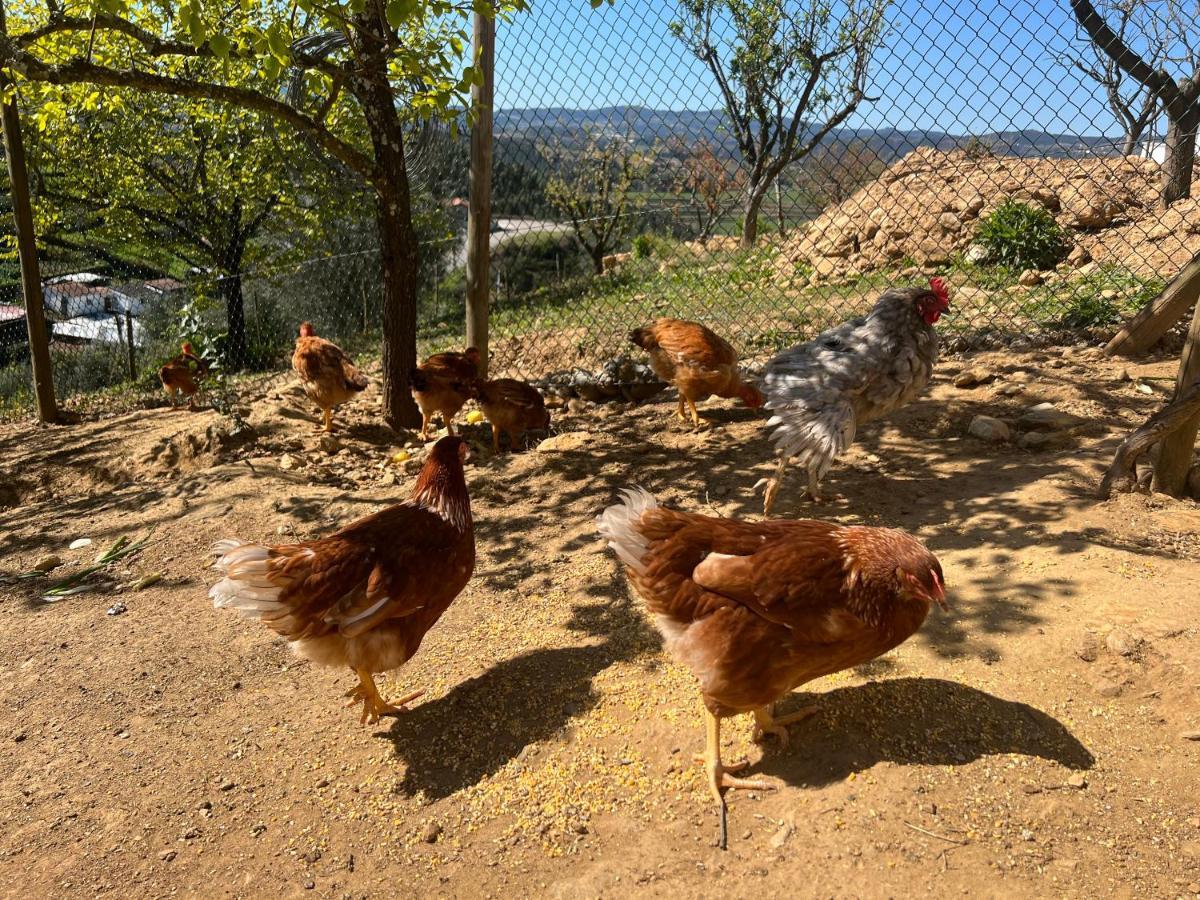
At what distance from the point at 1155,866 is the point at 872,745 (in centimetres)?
77

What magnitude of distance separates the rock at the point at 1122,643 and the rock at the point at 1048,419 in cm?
210

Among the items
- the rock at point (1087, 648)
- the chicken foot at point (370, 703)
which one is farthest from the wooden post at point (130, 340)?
the rock at point (1087, 648)

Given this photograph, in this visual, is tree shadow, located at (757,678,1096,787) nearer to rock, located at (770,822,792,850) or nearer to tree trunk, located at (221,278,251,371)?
rock, located at (770,822,792,850)

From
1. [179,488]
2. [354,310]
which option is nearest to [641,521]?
[179,488]

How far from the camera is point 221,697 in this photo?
10.2 ft

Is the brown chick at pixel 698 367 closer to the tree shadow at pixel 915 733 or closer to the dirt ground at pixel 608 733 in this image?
the dirt ground at pixel 608 733

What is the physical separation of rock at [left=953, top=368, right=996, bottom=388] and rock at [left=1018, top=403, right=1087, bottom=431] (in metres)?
0.64

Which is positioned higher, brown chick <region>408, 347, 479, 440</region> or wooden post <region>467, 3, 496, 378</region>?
wooden post <region>467, 3, 496, 378</region>

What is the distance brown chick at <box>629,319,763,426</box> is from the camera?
5656 millimetres

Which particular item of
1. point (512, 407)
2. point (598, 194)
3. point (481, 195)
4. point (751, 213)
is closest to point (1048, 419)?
point (512, 407)

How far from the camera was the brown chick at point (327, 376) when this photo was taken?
614cm

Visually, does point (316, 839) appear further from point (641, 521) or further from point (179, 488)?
point (179, 488)

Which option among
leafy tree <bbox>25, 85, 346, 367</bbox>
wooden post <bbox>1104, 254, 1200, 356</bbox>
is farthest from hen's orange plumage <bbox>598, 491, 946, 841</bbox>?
leafy tree <bbox>25, 85, 346, 367</bbox>

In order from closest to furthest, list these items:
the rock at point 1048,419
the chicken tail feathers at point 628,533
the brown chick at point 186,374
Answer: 1. the chicken tail feathers at point 628,533
2. the rock at point 1048,419
3. the brown chick at point 186,374
